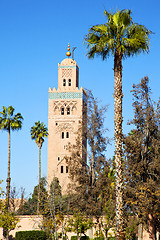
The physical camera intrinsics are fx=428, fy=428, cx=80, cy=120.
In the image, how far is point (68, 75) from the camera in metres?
73.3

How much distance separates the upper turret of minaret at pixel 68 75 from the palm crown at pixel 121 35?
5455 cm

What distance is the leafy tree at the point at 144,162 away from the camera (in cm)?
2530

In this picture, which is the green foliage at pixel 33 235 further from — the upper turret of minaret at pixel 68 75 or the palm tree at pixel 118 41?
the upper turret of minaret at pixel 68 75

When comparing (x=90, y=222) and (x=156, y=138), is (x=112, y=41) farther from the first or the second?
(x=90, y=222)

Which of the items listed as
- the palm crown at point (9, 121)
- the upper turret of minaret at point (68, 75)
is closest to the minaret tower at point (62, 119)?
the upper turret of minaret at point (68, 75)

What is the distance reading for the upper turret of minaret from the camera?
7244cm

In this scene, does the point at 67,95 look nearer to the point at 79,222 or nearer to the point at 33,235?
the point at 79,222

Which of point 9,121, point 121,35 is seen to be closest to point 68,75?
point 9,121

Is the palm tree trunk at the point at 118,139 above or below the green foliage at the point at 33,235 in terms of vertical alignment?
above

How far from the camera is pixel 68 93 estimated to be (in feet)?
233

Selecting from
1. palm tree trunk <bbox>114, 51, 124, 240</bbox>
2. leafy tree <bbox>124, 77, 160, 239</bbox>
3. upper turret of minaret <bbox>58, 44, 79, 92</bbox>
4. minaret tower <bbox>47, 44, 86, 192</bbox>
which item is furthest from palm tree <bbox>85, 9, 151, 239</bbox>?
upper turret of minaret <bbox>58, 44, 79, 92</bbox>

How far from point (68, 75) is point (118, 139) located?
58.1 m

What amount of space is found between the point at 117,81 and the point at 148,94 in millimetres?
11044

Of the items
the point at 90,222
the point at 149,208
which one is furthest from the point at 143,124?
the point at 90,222
